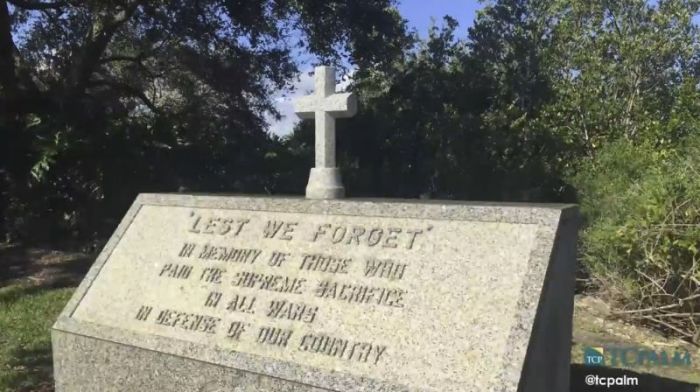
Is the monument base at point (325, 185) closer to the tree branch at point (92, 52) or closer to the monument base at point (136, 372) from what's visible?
the monument base at point (136, 372)

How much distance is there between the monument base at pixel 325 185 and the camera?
4438 mm

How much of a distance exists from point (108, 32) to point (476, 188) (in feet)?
21.2

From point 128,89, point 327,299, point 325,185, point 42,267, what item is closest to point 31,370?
point 325,185

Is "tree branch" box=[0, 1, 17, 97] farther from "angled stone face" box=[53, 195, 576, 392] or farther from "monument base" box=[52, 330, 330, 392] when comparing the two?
"monument base" box=[52, 330, 330, 392]

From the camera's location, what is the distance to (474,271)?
327 centimetres

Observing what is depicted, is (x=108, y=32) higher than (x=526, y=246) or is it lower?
higher

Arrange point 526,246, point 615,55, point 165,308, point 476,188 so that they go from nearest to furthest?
point 526,246 < point 165,308 < point 476,188 < point 615,55

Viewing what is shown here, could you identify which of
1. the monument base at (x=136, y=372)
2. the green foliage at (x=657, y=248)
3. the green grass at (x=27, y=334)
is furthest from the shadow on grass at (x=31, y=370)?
the green foliage at (x=657, y=248)

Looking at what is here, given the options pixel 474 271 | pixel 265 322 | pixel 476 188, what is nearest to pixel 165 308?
pixel 265 322

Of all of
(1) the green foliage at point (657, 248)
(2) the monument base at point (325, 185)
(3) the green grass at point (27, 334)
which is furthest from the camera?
(1) the green foliage at point (657, 248)

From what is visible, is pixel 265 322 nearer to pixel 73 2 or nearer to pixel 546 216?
pixel 546 216

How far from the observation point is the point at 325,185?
14.6ft

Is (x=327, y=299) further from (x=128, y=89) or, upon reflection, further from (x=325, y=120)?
(x=128, y=89)

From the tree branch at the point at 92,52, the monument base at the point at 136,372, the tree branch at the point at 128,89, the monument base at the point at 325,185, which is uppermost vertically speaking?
the tree branch at the point at 92,52
